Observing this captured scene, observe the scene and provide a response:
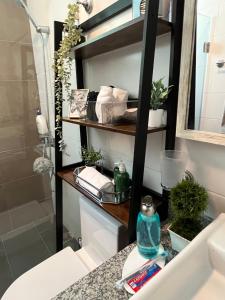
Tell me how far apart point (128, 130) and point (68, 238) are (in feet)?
5.24

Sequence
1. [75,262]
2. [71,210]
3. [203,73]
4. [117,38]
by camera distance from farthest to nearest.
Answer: [71,210] < [75,262] < [117,38] < [203,73]

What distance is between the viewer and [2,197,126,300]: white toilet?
100 cm

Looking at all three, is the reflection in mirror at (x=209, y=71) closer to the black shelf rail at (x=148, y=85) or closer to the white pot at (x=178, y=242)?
the black shelf rail at (x=148, y=85)

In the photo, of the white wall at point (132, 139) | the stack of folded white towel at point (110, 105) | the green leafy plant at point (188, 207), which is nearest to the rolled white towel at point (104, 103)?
the stack of folded white towel at point (110, 105)

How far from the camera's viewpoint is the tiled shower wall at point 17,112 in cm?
179

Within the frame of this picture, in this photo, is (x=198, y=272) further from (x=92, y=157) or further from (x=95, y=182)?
(x=92, y=157)

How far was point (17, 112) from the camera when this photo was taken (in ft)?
6.50

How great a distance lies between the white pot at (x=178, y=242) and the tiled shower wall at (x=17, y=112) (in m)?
1.81

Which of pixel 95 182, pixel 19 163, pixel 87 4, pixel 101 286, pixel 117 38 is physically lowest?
pixel 19 163

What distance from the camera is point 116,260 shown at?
0.69 metres

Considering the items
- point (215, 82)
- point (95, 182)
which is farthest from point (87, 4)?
point (95, 182)

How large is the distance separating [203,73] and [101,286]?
0.76 metres

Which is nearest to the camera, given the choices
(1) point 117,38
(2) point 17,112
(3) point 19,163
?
(1) point 117,38

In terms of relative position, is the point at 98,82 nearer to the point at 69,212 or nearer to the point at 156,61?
the point at 156,61
